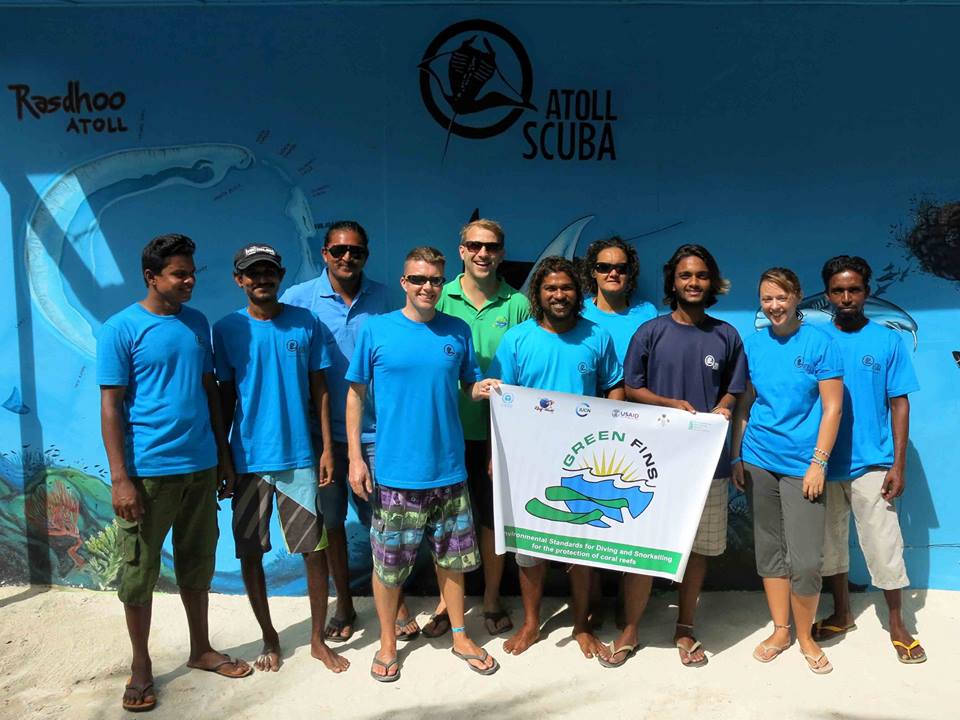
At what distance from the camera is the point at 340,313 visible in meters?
3.65

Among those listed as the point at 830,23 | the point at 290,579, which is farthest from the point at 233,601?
the point at 830,23

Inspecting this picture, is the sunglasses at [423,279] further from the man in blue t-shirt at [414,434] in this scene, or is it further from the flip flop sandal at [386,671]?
the flip flop sandal at [386,671]

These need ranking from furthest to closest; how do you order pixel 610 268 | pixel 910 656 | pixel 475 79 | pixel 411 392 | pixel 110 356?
1. pixel 475 79
2. pixel 610 268
3. pixel 910 656
4. pixel 411 392
5. pixel 110 356

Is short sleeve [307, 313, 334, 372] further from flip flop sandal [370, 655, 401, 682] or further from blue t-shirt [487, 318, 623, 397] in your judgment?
flip flop sandal [370, 655, 401, 682]

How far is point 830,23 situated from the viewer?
4.04 metres

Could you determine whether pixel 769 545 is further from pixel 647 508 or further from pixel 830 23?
pixel 830 23

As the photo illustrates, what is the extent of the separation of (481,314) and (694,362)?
1.01 meters

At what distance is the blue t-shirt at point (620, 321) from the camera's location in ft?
12.2

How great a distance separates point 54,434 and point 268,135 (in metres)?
2.11

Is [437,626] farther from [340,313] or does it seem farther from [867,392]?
[867,392]

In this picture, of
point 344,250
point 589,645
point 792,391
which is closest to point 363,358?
point 344,250

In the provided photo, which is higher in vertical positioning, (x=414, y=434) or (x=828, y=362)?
(x=828, y=362)

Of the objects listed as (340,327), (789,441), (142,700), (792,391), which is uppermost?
(340,327)

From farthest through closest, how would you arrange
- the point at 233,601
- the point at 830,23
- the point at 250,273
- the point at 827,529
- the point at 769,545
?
the point at 233,601 < the point at 830,23 < the point at 827,529 < the point at 769,545 < the point at 250,273
